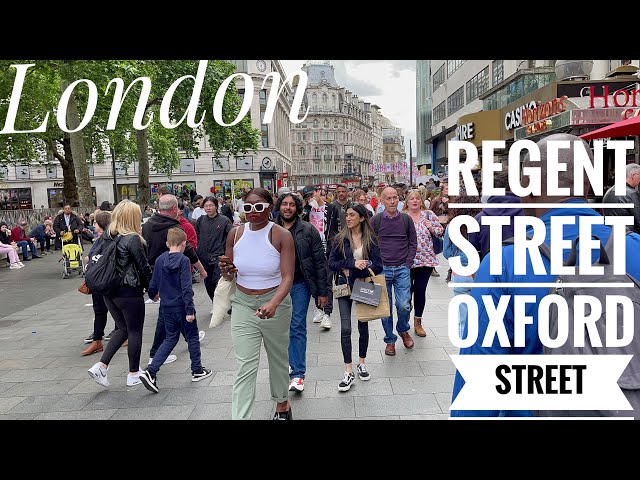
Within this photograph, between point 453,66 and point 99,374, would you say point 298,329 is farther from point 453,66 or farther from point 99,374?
point 453,66

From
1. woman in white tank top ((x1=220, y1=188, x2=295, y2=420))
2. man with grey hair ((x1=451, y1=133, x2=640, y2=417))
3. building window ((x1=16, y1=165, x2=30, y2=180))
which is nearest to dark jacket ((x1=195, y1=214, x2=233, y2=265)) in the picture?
woman in white tank top ((x1=220, y1=188, x2=295, y2=420))

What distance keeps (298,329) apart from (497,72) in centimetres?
2949

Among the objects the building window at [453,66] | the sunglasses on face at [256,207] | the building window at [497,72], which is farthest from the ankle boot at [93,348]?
the building window at [453,66]

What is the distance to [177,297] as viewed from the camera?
5098mm

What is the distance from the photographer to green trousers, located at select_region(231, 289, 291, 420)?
364 centimetres

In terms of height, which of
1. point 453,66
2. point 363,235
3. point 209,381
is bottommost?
point 209,381

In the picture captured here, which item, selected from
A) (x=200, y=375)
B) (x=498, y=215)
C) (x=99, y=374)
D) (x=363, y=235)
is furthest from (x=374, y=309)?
(x=99, y=374)

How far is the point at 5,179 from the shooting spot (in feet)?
195

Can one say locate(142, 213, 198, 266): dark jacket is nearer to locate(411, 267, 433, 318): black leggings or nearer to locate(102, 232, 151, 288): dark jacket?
locate(102, 232, 151, 288): dark jacket

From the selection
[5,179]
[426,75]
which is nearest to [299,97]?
[426,75]

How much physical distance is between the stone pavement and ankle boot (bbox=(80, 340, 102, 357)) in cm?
12

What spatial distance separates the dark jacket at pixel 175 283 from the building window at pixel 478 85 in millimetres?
31237

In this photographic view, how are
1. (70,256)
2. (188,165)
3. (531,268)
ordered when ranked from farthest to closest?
(188,165) → (70,256) → (531,268)
